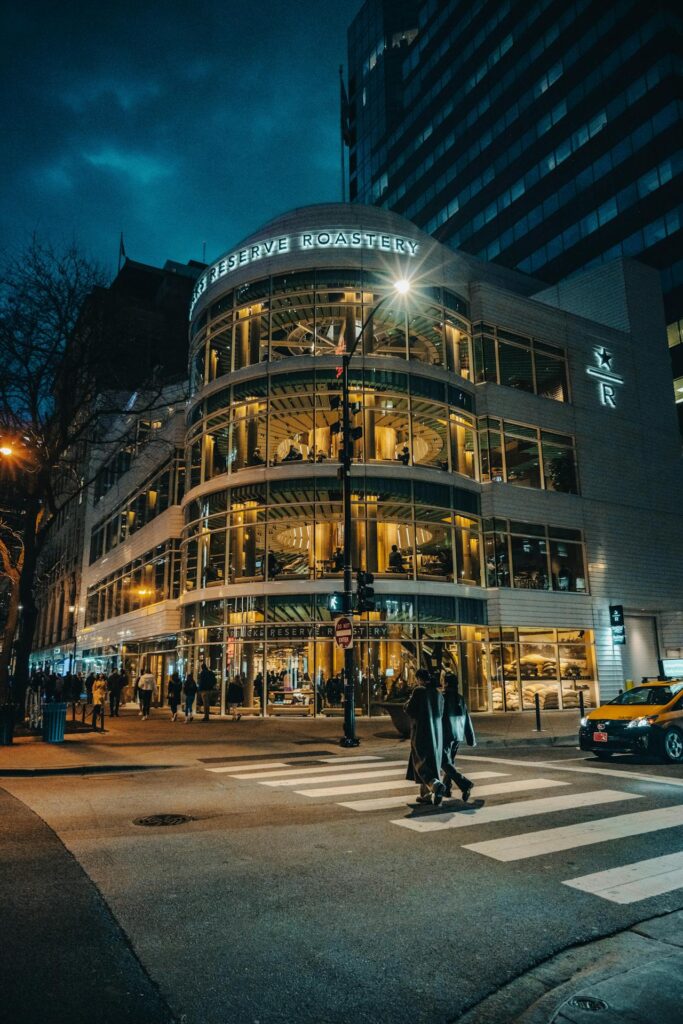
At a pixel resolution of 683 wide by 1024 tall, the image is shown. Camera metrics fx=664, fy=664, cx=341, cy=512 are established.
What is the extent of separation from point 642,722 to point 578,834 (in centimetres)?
612

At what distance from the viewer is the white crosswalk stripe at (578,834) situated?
6473 millimetres

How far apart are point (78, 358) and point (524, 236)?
45675mm

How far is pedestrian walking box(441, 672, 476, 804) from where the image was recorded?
894 cm

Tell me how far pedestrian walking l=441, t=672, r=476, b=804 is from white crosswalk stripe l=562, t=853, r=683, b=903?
3079 millimetres

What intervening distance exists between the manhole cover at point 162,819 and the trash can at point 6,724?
9.83 metres

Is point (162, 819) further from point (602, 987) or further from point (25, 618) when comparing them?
point (25, 618)

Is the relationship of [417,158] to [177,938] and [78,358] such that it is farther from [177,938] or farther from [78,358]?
[177,938]

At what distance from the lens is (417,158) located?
72.2 meters

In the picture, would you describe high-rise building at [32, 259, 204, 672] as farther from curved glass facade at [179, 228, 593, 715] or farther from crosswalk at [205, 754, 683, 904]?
crosswalk at [205, 754, 683, 904]

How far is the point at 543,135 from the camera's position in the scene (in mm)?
54938

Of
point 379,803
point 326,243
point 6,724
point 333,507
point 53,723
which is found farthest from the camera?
point 326,243

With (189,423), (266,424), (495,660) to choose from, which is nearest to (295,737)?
(495,660)

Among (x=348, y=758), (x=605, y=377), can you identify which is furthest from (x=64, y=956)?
(x=605, y=377)

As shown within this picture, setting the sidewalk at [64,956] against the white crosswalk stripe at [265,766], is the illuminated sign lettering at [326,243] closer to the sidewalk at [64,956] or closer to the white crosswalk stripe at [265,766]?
the white crosswalk stripe at [265,766]
